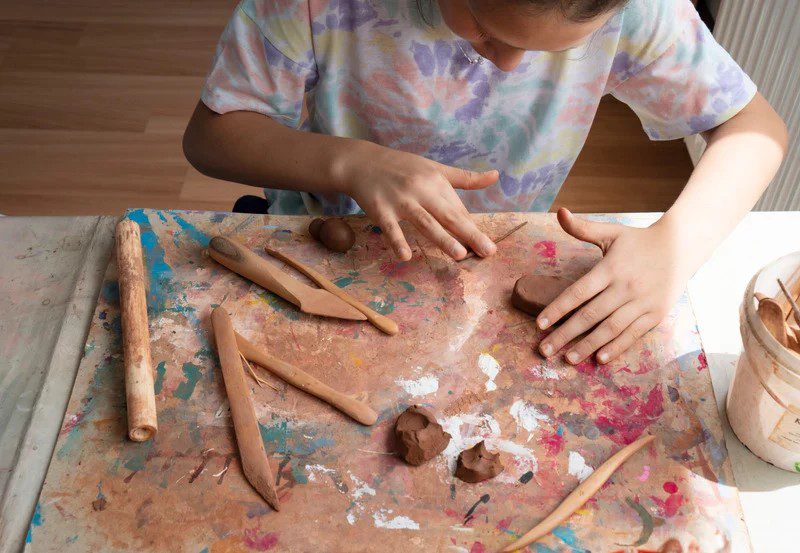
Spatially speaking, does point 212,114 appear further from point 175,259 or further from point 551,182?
point 551,182

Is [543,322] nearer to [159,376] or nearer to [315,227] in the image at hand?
[315,227]

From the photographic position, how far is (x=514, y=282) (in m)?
0.84

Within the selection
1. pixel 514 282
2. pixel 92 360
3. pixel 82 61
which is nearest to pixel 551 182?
pixel 514 282

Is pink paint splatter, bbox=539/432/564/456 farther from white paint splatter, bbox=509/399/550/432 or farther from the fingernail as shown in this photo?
the fingernail

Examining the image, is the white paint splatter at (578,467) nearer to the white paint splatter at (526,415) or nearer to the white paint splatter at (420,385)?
the white paint splatter at (526,415)

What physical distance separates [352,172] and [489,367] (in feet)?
0.94

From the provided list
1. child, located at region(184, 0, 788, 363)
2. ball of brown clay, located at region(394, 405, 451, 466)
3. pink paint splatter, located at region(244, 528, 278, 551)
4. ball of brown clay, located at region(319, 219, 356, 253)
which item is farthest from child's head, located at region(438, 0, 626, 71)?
pink paint splatter, located at region(244, 528, 278, 551)

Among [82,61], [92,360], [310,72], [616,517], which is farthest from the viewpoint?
[82,61]

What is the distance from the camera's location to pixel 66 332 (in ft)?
2.64

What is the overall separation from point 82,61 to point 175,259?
1827mm

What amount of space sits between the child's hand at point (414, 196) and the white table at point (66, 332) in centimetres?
22

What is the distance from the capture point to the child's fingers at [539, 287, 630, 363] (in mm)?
780

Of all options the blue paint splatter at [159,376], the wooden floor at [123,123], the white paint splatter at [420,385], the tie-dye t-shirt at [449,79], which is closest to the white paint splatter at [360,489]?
the white paint splatter at [420,385]

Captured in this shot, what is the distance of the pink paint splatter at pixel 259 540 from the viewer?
0.64 metres
